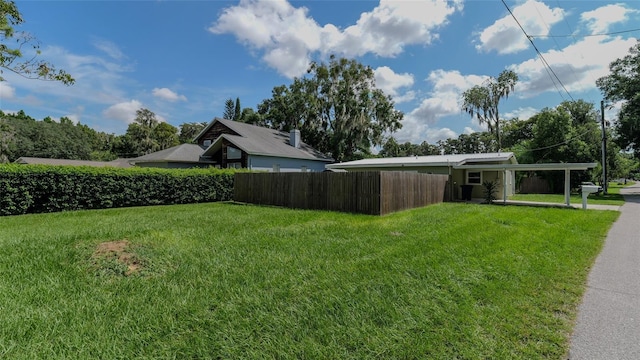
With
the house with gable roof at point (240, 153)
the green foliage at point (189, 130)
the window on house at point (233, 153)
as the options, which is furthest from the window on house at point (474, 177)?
the green foliage at point (189, 130)

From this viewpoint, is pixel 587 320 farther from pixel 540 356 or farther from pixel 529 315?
pixel 540 356

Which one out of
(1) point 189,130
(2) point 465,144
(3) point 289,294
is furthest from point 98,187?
(2) point 465,144

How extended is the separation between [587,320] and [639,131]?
88.0ft

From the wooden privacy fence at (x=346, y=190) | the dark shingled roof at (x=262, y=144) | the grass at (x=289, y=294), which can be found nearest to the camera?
the grass at (x=289, y=294)

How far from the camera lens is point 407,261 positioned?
4766mm

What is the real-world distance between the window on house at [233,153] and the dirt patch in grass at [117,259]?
16.0 m

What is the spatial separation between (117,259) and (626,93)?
32.9 m

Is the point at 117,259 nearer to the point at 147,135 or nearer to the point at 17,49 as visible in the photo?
the point at 17,49

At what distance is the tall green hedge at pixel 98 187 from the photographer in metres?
10.3

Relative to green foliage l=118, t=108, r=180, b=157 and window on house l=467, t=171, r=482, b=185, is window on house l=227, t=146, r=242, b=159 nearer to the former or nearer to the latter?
window on house l=467, t=171, r=482, b=185

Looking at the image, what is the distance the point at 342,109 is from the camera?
29906 mm

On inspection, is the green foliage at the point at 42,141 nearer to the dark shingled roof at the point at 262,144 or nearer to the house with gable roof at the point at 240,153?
the house with gable roof at the point at 240,153

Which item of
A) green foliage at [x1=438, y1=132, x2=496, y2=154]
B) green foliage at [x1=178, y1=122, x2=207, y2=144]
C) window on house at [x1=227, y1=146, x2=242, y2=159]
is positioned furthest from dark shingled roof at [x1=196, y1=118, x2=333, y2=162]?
green foliage at [x1=438, y1=132, x2=496, y2=154]

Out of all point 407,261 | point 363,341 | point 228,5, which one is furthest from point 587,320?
point 228,5
